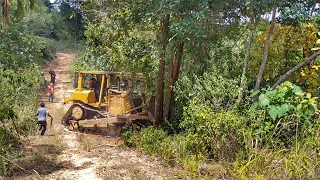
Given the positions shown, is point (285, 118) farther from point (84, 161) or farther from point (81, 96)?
point (81, 96)

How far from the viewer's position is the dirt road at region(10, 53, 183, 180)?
20.3 feet

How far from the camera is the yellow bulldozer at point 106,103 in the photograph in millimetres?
10711

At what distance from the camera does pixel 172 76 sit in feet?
31.7

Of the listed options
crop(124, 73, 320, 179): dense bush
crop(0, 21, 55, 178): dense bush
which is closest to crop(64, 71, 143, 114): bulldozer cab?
crop(0, 21, 55, 178): dense bush

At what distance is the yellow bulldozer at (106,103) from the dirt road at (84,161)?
515mm

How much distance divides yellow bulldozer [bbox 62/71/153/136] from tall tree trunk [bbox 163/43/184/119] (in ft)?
2.41

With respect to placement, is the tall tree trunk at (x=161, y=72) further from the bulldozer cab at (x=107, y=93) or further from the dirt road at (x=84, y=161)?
the dirt road at (x=84, y=161)

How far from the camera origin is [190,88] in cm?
822

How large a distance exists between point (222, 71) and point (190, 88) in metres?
1.25

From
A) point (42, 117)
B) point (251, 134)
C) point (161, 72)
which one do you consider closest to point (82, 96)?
point (42, 117)

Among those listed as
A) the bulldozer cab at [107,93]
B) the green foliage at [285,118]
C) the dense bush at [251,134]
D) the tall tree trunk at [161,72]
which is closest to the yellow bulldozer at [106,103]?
the bulldozer cab at [107,93]

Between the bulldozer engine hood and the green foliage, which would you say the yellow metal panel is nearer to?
the bulldozer engine hood

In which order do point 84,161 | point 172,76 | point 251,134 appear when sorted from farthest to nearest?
point 172,76 < point 84,161 < point 251,134

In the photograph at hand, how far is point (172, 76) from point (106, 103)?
280 cm
